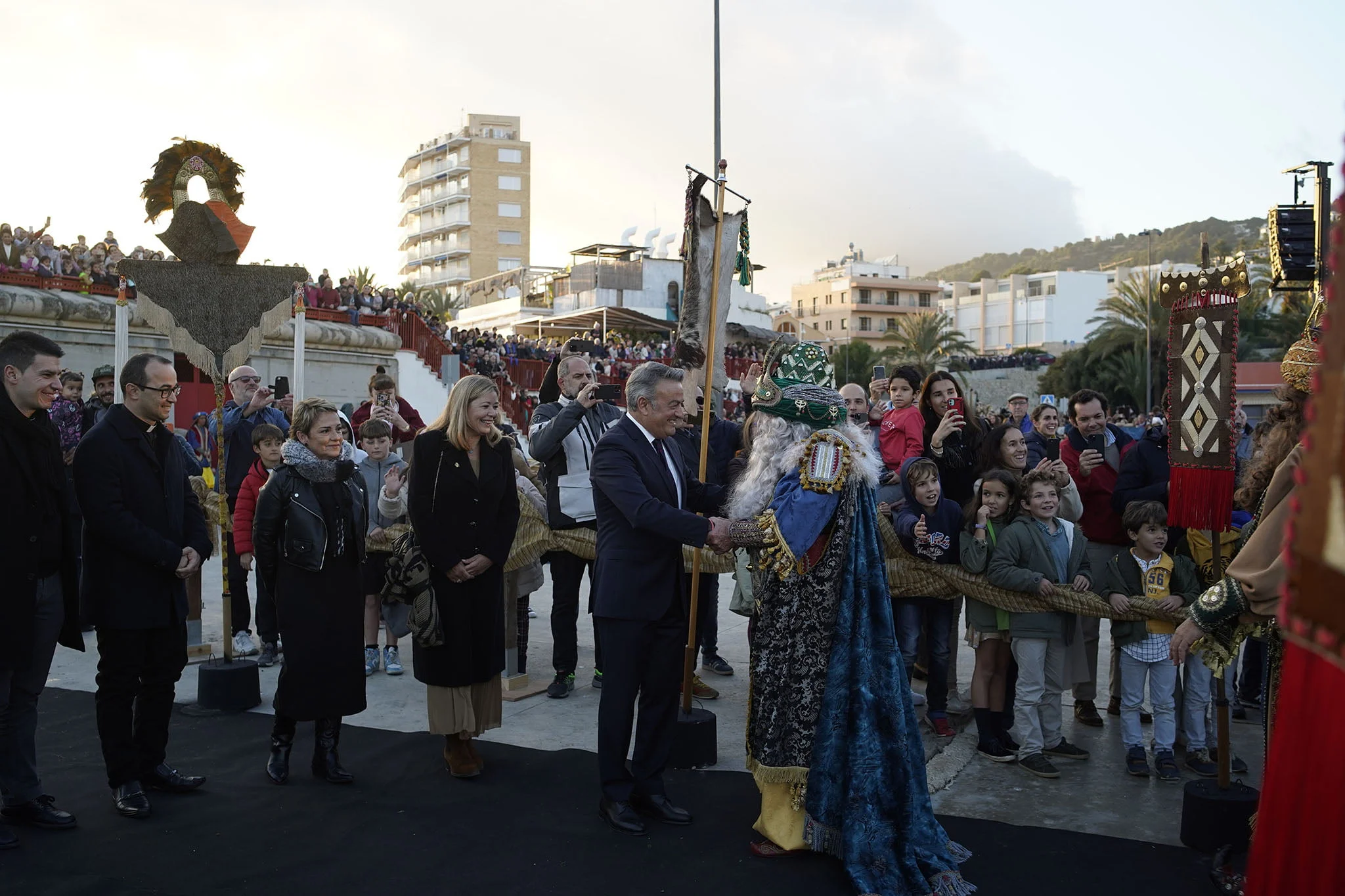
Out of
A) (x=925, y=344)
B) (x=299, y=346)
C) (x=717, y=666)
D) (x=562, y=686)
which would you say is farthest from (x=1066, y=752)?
(x=925, y=344)

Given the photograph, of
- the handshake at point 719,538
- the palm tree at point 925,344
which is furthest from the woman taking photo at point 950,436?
the palm tree at point 925,344

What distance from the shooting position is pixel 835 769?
4.13m

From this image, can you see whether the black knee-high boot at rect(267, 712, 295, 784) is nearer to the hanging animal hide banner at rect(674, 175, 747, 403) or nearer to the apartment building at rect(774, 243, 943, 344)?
the hanging animal hide banner at rect(674, 175, 747, 403)

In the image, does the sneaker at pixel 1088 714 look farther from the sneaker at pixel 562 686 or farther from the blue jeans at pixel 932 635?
the sneaker at pixel 562 686

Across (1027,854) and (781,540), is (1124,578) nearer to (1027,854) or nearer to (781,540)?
(1027,854)

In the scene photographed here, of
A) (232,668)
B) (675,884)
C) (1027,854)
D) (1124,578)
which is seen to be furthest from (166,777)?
(1124,578)

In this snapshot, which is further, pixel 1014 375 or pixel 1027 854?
pixel 1014 375

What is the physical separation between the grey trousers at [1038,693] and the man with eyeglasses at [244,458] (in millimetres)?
4932

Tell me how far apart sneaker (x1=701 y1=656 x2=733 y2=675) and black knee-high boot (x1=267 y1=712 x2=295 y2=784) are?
120 inches

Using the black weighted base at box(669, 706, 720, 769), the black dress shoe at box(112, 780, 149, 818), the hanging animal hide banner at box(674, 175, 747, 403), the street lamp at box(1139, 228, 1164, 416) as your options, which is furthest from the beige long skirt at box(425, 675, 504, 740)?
the street lamp at box(1139, 228, 1164, 416)

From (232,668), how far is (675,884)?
3562 millimetres

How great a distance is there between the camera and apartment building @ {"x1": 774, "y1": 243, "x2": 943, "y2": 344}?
97.5 m

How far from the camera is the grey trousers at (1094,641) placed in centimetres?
591

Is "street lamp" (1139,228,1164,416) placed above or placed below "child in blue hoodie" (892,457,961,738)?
above
